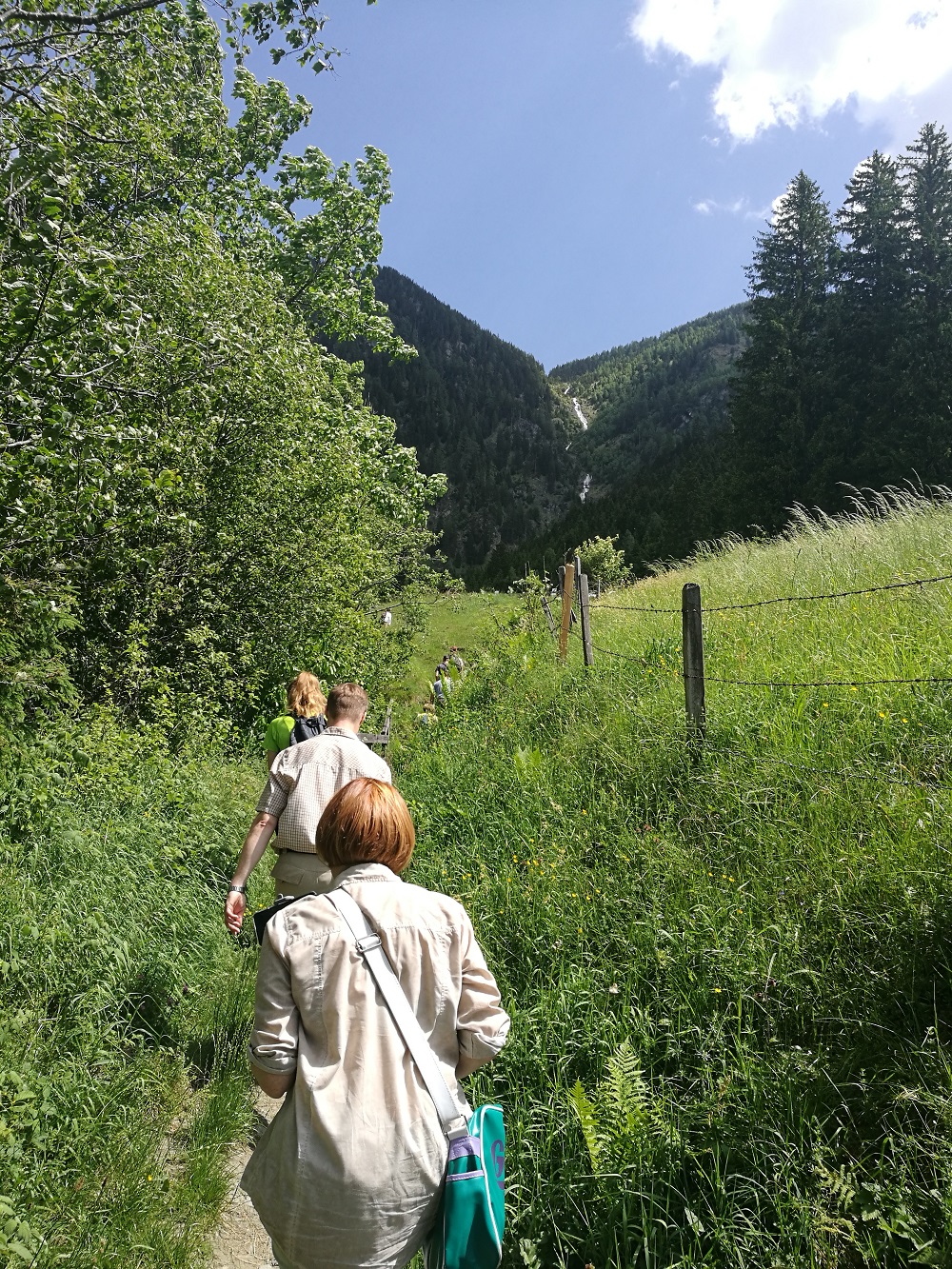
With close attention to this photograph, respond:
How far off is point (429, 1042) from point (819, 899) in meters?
2.12

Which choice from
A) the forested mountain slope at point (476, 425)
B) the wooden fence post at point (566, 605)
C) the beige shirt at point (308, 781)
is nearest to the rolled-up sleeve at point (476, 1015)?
the beige shirt at point (308, 781)

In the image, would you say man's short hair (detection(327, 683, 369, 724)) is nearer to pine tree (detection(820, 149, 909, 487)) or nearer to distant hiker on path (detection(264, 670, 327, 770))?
distant hiker on path (detection(264, 670, 327, 770))

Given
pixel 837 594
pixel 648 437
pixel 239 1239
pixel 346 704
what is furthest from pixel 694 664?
pixel 648 437

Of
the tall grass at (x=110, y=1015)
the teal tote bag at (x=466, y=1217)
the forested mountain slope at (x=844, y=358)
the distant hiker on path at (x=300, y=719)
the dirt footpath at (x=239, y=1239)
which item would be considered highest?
the forested mountain slope at (x=844, y=358)

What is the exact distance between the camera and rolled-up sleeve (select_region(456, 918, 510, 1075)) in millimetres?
1825

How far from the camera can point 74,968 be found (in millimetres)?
3713

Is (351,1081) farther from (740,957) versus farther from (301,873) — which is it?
(740,957)

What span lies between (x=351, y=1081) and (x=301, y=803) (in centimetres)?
189

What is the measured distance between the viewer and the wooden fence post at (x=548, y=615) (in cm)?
1215

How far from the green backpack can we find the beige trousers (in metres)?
1.82

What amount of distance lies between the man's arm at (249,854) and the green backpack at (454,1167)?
76.5 inches

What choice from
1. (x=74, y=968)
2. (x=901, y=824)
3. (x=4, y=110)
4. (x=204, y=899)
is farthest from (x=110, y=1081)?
(x=4, y=110)

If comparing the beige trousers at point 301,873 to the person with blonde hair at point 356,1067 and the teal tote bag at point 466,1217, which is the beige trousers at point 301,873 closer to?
the person with blonde hair at point 356,1067

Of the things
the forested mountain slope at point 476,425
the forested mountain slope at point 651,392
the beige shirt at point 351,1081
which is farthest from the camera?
the forested mountain slope at point 651,392
